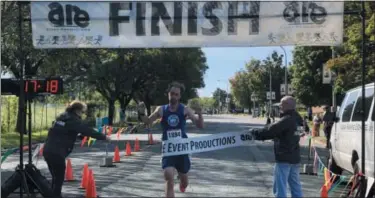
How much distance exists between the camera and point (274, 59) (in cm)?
10519

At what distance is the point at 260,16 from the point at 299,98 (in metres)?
46.5

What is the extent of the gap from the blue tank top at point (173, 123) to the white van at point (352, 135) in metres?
3.21

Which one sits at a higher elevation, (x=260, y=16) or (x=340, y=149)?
(x=260, y=16)

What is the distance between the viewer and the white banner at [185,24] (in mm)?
9633

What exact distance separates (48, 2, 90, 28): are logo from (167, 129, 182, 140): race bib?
9.12ft

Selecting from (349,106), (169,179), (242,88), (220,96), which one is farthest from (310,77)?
(220,96)

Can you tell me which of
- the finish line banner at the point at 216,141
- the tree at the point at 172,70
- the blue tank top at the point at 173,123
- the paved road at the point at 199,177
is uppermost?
the tree at the point at 172,70

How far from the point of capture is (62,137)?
29.4 feet

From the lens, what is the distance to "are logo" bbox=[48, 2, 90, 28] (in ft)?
32.1

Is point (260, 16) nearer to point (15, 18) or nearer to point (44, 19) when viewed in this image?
point (44, 19)

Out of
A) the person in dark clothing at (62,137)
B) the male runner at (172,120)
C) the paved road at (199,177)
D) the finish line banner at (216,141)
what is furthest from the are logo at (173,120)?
the paved road at (199,177)

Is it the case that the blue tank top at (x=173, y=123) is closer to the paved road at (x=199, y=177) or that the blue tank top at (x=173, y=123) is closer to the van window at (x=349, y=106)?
the paved road at (x=199, y=177)

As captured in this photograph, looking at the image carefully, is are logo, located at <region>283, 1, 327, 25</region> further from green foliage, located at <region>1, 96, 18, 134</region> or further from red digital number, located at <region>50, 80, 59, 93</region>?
green foliage, located at <region>1, 96, 18, 134</region>

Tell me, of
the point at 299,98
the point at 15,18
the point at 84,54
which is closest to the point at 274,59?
the point at 299,98
